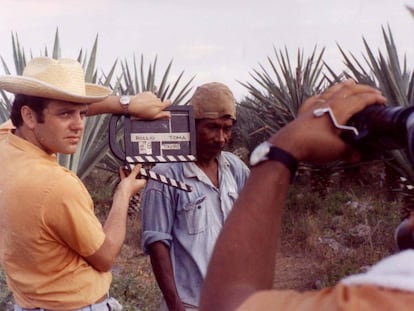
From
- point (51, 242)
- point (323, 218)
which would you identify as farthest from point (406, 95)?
point (51, 242)

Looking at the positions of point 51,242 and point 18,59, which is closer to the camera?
point 51,242

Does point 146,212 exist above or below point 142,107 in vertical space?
below

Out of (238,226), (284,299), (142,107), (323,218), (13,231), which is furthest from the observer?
(323,218)

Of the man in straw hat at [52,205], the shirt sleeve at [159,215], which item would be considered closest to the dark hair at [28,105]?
the man in straw hat at [52,205]

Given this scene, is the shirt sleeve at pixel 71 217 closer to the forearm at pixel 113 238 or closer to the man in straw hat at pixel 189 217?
the forearm at pixel 113 238

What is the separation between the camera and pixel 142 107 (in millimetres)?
2887

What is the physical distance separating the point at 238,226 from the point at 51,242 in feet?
5.14

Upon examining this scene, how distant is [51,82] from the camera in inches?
114

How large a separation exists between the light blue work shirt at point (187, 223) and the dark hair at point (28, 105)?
2.27 feet

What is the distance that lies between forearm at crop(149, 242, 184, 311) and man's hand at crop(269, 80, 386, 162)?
6.43ft

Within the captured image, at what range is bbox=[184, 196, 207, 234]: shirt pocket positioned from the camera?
3150 millimetres

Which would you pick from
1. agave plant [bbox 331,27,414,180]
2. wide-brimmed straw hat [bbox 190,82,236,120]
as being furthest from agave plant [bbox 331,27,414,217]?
wide-brimmed straw hat [bbox 190,82,236,120]

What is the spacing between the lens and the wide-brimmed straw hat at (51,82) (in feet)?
9.08

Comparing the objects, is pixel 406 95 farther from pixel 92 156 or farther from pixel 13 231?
pixel 13 231
